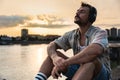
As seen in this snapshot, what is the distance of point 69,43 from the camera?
620 centimetres

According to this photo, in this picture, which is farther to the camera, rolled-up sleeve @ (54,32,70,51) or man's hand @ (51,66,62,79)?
rolled-up sleeve @ (54,32,70,51)

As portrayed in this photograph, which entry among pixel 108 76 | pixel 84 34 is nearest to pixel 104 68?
pixel 108 76

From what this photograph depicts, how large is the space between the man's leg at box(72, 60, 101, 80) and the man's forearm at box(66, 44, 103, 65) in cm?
7

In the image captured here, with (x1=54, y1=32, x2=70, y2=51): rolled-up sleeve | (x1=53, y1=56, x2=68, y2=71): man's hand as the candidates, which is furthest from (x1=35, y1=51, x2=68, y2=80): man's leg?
(x1=54, y1=32, x2=70, y2=51): rolled-up sleeve

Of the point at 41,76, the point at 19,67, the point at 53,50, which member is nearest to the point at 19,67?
the point at 19,67

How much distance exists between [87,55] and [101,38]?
1.17 ft

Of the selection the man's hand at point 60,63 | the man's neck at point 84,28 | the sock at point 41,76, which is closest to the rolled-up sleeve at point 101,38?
the man's neck at point 84,28

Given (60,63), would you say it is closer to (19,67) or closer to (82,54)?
(82,54)

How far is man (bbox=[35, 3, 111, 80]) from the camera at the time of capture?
216 inches

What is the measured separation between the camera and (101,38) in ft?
19.0

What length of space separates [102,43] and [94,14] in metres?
0.41

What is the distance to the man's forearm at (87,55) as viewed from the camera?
5.52 metres

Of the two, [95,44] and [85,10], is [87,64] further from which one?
[85,10]

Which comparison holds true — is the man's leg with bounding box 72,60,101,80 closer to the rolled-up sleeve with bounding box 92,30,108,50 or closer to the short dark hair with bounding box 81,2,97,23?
the rolled-up sleeve with bounding box 92,30,108,50
